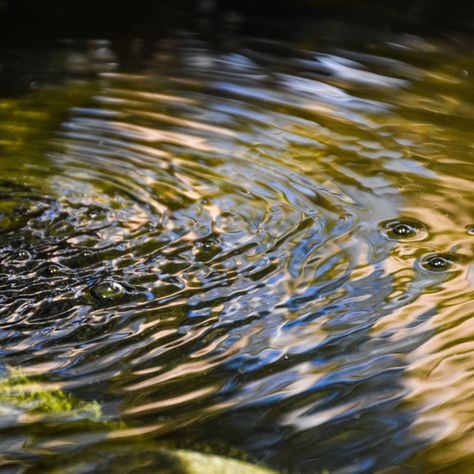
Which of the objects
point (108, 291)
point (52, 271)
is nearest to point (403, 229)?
point (108, 291)

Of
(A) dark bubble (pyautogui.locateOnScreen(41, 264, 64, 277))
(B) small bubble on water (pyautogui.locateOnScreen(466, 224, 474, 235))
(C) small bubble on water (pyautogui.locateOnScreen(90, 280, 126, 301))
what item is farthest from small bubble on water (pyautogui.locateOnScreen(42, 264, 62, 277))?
(B) small bubble on water (pyautogui.locateOnScreen(466, 224, 474, 235))

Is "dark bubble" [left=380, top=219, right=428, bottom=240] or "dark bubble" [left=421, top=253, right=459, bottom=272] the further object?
"dark bubble" [left=380, top=219, right=428, bottom=240]

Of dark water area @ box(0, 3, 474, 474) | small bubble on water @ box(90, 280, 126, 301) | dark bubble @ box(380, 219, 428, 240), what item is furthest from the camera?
dark bubble @ box(380, 219, 428, 240)

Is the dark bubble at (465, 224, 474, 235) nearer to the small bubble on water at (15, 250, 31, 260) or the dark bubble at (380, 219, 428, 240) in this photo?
the dark bubble at (380, 219, 428, 240)

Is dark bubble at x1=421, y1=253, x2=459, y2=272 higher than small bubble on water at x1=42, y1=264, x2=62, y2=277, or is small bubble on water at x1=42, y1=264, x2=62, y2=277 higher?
dark bubble at x1=421, y1=253, x2=459, y2=272

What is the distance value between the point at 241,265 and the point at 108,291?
324 millimetres

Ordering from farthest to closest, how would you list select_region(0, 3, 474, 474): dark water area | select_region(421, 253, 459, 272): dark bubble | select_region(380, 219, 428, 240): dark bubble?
1. select_region(380, 219, 428, 240): dark bubble
2. select_region(421, 253, 459, 272): dark bubble
3. select_region(0, 3, 474, 474): dark water area

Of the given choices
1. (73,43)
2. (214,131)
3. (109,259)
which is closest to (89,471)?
(109,259)

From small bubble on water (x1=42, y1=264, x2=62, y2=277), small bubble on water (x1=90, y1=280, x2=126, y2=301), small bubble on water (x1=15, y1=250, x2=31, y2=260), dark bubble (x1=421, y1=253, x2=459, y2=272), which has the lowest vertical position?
small bubble on water (x1=15, y1=250, x2=31, y2=260)

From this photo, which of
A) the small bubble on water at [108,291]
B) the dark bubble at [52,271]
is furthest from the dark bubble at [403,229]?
the dark bubble at [52,271]

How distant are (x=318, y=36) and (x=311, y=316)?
2323 mm

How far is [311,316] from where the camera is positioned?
1640mm

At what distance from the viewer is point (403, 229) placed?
78.5 inches

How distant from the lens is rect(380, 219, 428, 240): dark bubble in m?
1.95
